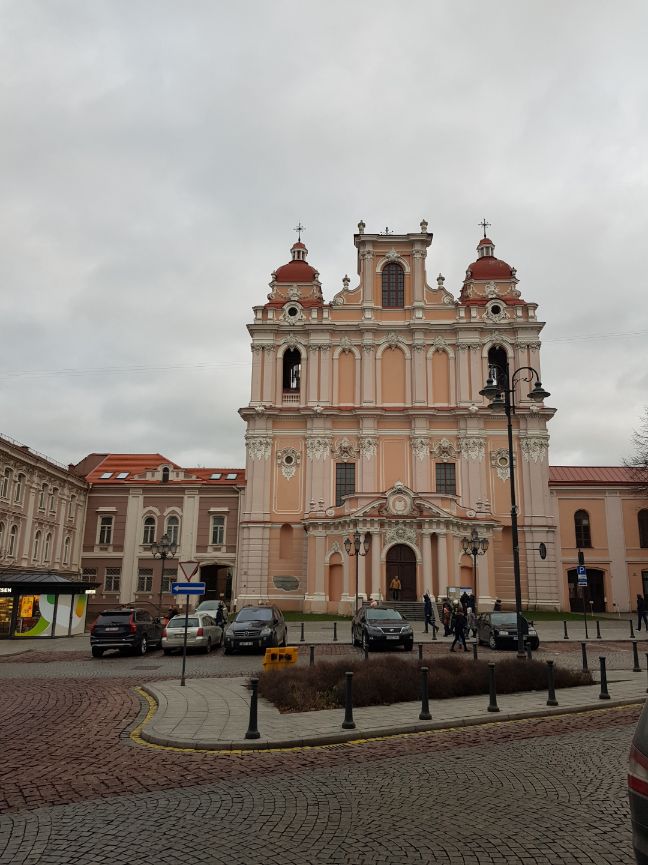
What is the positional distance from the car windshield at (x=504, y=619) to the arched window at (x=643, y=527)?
27265 millimetres

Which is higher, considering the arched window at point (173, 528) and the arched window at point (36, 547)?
the arched window at point (173, 528)

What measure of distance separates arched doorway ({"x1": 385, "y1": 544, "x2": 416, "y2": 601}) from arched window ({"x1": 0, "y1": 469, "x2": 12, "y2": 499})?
77.8 ft

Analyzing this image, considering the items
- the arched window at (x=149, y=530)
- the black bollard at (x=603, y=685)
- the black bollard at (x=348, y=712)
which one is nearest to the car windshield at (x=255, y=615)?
the black bollard at (x=603, y=685)

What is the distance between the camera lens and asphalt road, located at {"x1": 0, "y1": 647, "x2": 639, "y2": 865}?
567 cm

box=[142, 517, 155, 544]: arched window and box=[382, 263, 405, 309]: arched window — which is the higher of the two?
→ box=[382, 263, 405, 309]: arched window

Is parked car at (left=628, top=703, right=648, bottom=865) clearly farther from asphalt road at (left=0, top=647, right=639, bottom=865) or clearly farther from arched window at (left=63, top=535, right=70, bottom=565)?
arched window at (left=63, top=535, right=70, bottom=565)

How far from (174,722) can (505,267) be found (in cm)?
4882

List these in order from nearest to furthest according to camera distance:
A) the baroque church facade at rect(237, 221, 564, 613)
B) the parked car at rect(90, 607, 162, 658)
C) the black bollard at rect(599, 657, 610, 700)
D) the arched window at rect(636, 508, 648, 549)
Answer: the black bollard at rect(599, 657, 610, 700) < the parked car at rect(90, 607, 162, 658) < the baroque church facade at rect(237, 221, 564, 613) < the arched window at rect(636, 508, 648, 549)

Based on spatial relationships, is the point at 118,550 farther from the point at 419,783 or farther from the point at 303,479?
the point at 419,783

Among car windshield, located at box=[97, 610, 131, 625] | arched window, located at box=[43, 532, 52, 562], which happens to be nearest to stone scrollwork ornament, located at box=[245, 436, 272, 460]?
arched window, located at box=[43, 532, 52, 562]

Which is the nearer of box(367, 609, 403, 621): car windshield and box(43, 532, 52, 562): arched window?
box(367, 609, 403, 621): car windshield

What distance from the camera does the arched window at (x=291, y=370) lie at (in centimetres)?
5125

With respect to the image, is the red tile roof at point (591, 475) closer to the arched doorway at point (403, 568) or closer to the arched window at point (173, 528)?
the arched doorway at point (403, 568)

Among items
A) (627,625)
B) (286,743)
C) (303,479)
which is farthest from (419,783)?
(303,479)
